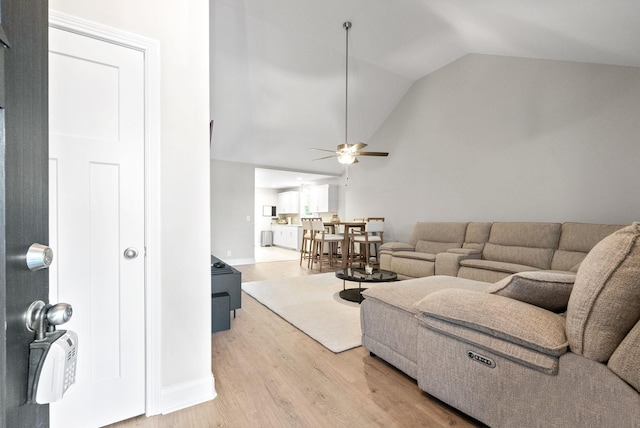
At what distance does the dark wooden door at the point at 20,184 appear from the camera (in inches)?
16.7

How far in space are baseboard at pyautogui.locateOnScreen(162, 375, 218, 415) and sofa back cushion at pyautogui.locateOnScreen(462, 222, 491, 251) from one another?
3886 millimetres

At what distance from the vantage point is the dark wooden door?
424 mm

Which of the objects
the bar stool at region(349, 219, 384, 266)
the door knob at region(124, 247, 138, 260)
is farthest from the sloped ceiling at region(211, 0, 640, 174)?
the door knob at region(124, 247, 138, 260)

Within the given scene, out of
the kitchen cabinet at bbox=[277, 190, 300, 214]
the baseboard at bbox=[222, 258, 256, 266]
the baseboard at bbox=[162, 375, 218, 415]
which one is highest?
the kitchen cabinet at bbox=[277, 190, 300, 214]

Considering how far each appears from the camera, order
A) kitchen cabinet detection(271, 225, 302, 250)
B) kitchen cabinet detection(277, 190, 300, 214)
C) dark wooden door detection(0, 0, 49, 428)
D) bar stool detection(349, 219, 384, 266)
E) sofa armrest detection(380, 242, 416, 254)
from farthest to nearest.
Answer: kitchen cabinet detection(277, 190, 300, 214)
kitchen cabinet detection(271, 225, 302, 250)
bar stool detection(349, 219, 384, 266)
sofa armrest detection(380, 242, 416, 254)
dark wooden door detection(0, 0, 49, 428)

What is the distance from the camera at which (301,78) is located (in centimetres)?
474

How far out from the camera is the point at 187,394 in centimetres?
155

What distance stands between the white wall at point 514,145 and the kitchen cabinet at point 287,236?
3.44 metres

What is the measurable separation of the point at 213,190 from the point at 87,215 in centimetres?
474

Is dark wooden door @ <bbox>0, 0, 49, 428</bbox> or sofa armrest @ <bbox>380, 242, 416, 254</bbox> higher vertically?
dark wooden door @ <bbox>0, 0, 49, 428</bbox>

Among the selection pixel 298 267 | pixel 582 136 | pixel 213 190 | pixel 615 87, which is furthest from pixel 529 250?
pixel 213 190

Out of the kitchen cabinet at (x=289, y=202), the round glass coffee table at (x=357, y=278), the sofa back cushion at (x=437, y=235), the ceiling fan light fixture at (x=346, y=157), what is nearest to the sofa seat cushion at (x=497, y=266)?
the sofa back cushion at (x=437, y=235)

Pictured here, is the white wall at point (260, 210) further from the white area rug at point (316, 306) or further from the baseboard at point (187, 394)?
the baseboard at point (187, 394)

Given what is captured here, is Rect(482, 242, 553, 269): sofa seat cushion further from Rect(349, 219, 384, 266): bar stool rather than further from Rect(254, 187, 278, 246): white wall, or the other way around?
Rect(254, 187, 278, 246): white wall
